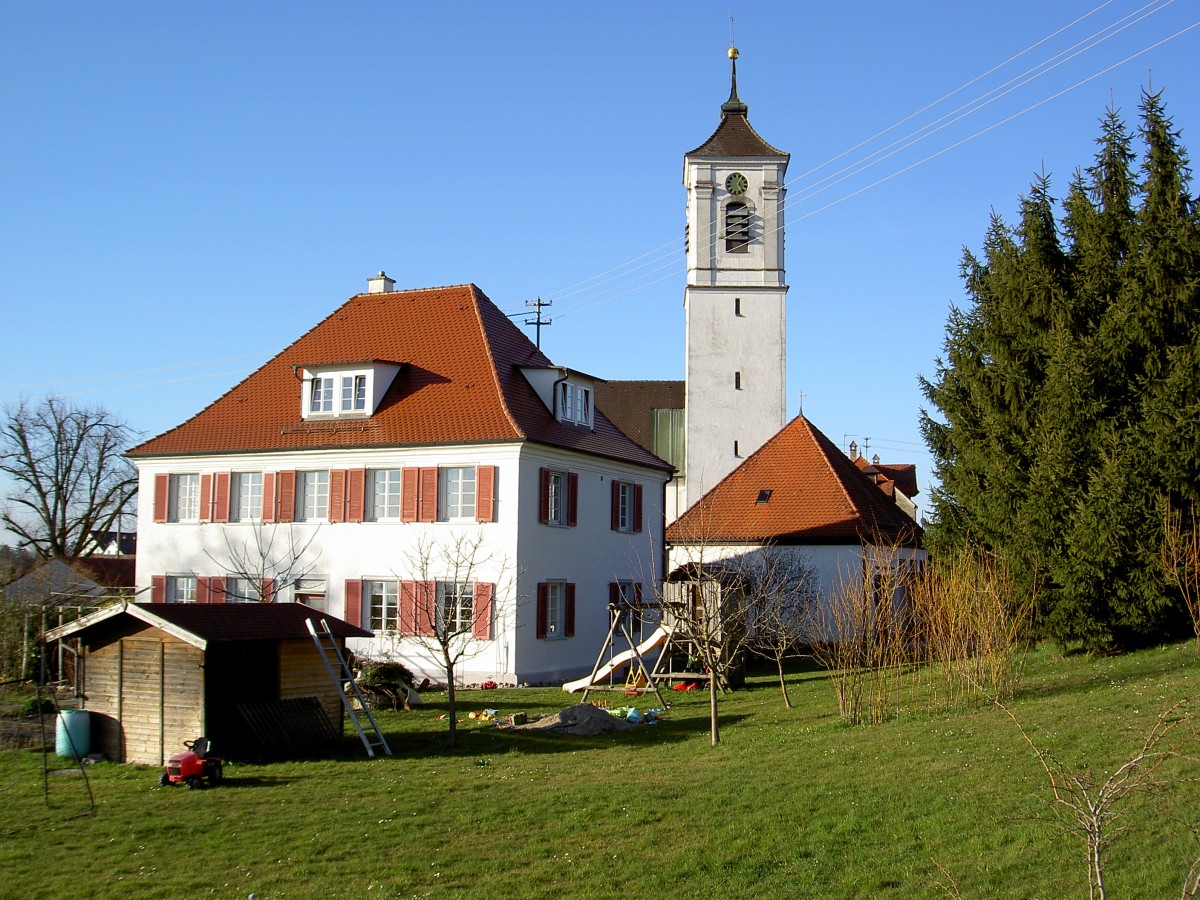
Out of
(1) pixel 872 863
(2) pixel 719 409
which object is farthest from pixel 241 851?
(2) pixel 719 409

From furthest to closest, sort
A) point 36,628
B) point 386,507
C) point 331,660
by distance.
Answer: point 386,507 → point 36,628 → point 331,660

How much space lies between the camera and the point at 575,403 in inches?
1179

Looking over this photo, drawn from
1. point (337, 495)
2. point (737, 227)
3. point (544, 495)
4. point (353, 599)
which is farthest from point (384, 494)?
point (737, 227)

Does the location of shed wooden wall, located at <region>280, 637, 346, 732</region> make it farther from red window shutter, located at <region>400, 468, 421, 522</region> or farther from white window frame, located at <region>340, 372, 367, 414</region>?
white window frame, located at <region>340, 372, 367, 414</region>

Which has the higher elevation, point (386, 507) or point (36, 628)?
point (386, 507)

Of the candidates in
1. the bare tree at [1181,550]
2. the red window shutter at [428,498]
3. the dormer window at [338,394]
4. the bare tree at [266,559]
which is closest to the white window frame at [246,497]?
the bare tree at [266,559]

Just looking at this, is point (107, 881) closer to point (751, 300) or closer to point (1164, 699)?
point (1164, 699)

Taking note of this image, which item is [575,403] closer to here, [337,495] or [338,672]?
[337,495]

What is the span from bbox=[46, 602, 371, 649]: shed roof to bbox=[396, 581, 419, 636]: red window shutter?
8.80 m

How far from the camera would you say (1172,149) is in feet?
67.1

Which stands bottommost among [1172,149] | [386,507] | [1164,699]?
[1164,699]

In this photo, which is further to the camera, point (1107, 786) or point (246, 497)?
point (246, 497)

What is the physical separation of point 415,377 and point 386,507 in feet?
11.3

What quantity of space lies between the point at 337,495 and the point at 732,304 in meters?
21.3
